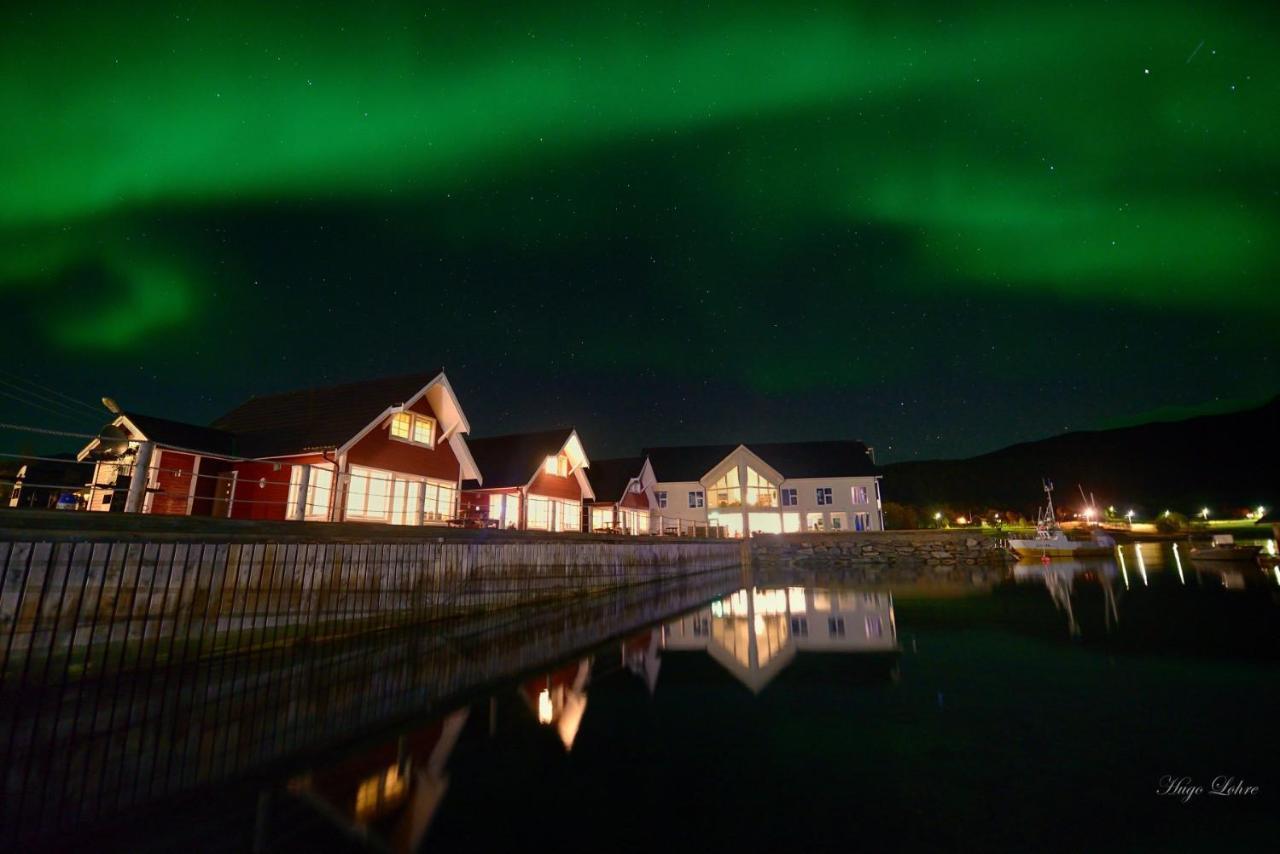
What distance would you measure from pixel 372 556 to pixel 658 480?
49.0 metres

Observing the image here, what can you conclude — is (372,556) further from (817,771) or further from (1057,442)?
(1057,442)

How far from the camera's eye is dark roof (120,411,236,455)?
18.7 metres

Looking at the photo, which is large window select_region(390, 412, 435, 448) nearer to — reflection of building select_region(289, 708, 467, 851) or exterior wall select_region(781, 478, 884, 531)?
reflection of building select_region(289, 708, 467, 851)

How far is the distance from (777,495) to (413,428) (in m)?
40.9

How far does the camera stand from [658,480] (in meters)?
60.5

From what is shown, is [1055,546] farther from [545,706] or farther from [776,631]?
[545,706]

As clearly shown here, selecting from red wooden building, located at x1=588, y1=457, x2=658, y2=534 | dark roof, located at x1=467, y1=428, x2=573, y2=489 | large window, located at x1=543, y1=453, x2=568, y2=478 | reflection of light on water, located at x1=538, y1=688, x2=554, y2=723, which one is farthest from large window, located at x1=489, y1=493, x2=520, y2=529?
reflection of light on water, located at x1=538, y1=688, x2=554, y2=723

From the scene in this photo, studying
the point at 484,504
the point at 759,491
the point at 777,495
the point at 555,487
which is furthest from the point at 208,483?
the point at 777,495

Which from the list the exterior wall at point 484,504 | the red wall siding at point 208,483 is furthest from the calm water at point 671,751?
the exterior wall at point 484,504

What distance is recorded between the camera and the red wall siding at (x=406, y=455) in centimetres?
2062

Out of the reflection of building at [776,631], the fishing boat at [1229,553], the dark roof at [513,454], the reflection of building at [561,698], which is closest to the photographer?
the reflection of building at [561,698]
